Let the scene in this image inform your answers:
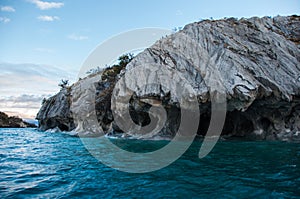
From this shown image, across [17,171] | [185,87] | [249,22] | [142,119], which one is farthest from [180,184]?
[249,22]

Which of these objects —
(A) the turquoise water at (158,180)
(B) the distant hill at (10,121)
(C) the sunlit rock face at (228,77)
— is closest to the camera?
(A) the turquoise water at (158,180)

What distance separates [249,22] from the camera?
96.4 feet

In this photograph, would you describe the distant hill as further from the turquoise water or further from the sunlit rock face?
the turquoise water

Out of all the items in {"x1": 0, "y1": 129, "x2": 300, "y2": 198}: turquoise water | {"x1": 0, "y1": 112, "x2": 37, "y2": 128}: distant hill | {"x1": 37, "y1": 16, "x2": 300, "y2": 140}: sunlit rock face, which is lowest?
→ {"x1": 0, "y1": 129, "x2": 300, "y2": 198}: turquoise water

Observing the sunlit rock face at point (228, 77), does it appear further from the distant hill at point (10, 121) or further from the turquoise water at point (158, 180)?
the distant hill at point (10, 121)

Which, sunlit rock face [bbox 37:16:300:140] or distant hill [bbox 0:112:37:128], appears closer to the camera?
sunlit rock face [bbox 37:16:300:140]

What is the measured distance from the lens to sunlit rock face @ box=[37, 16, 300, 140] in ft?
74.2

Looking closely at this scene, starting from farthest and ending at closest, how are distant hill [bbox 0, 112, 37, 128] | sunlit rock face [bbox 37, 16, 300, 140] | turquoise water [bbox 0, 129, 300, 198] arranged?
distant hill [bbox 0, 112, 37, 128]
sunlit rock face [bbox 37, 16, 300, 140]
turquoise water [bbox 0, 129, 300, 198]

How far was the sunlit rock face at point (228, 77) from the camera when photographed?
2262cm

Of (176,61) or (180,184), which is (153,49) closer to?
(176,61)

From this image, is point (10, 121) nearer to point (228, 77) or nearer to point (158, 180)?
point (228, 77)

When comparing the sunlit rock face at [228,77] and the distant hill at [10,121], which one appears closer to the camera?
the sunlit rock face at [228,77]

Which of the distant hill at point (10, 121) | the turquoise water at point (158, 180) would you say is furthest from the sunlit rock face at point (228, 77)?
the distant hill at point (10, 121)

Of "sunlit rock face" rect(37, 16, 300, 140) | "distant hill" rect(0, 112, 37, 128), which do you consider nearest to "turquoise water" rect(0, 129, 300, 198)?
"sunlit rock face" rect(37, 16, 300, 140)
